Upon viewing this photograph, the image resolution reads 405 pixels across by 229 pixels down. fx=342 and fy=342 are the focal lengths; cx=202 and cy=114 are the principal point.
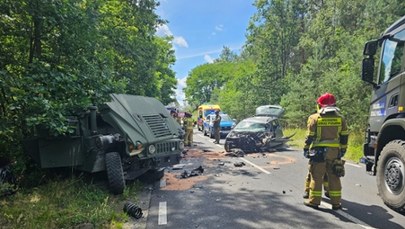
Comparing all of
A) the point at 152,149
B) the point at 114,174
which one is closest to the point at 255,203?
the point at 152,149

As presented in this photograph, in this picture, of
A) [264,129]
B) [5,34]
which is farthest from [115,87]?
[264,129]

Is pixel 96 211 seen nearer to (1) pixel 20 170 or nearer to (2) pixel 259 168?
(1) pixel 20 170

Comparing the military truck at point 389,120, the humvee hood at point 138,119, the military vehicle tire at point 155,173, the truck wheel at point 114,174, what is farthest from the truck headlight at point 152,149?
the military truck at point 389,120

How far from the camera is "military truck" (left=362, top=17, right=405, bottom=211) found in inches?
215

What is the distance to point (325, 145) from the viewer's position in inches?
231

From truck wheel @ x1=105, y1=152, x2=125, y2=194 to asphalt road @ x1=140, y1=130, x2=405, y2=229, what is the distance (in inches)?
25.8

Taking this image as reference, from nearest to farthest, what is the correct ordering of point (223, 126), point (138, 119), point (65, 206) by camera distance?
point (65, 206) < point (138, 119) < point (223, 126)

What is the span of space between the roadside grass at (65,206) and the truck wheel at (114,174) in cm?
15

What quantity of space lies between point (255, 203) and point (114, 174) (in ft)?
→ 8.70

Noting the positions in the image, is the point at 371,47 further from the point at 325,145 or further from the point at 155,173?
the point at 155,173

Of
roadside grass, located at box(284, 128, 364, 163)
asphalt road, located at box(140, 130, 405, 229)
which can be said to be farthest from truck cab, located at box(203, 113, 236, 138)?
asphalt road, located at box(140, 130, 405, 229)

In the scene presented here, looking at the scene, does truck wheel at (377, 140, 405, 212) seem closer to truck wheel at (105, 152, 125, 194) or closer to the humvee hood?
the humvee hood

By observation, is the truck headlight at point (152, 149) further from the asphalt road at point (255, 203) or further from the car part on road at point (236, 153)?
the car part on road at point (236, 153)

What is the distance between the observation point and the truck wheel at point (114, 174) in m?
6.38
